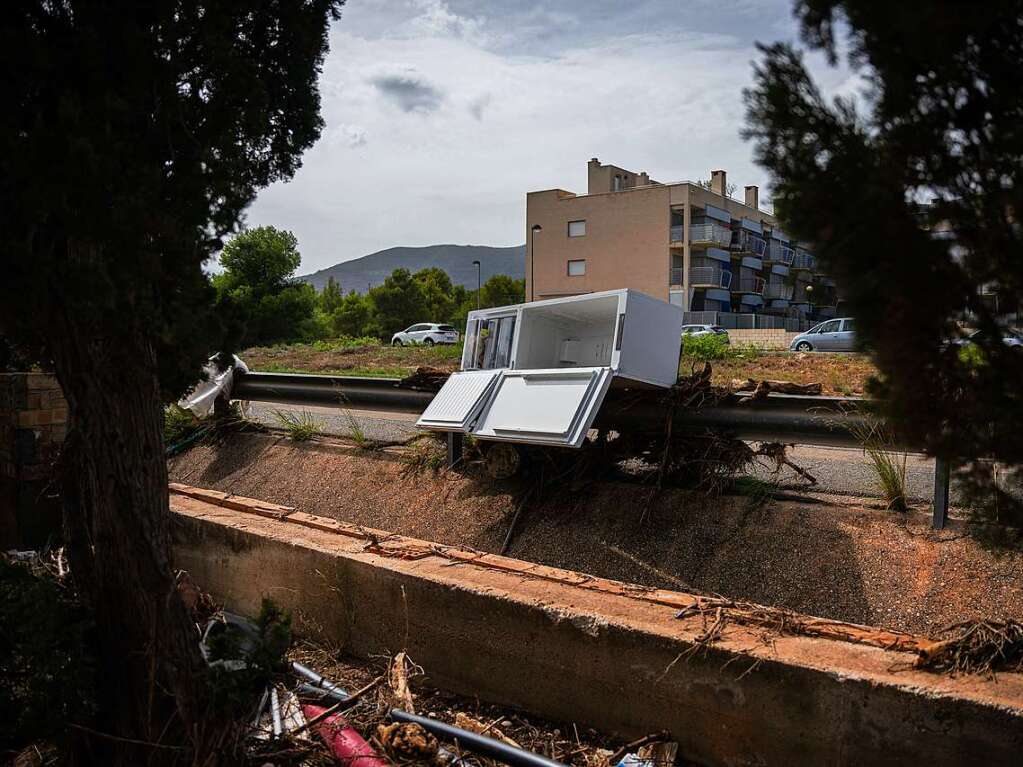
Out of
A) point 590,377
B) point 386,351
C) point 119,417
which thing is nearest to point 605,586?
point 590,377

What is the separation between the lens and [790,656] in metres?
3.16

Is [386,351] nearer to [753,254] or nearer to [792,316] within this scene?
[753,254]

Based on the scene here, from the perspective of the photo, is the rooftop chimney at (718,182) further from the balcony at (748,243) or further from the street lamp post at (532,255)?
the street lamp post at (532,255)

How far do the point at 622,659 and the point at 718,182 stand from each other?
6292cm

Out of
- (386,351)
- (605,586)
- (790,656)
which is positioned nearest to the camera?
(790,656)

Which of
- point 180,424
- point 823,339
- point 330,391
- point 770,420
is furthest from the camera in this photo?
point 823,339

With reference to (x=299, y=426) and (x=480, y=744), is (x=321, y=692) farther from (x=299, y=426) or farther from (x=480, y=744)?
(x=299, y=426)

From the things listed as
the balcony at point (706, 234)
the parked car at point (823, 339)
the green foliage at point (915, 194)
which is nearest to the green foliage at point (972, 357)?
the green foliage at point (915, 194)

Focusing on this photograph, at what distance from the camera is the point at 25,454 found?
5980 millimetres

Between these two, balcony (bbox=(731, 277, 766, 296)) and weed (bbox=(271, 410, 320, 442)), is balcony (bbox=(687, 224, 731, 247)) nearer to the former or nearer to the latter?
balcony (bbox=(731, 277, 766, 296))

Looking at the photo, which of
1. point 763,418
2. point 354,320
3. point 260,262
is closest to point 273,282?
point 260,262

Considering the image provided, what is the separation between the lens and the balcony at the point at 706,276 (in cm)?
5803

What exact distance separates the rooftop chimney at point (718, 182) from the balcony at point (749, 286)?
22.5 feet

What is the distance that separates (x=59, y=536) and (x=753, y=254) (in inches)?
2449
